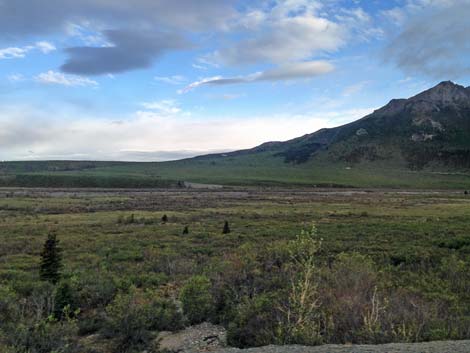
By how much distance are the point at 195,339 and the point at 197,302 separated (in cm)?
126

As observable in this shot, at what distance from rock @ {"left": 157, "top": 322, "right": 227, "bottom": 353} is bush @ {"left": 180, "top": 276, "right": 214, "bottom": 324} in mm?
229

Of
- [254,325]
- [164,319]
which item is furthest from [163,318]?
[254,325]

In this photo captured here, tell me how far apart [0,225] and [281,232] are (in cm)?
2311

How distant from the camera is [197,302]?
960 cm

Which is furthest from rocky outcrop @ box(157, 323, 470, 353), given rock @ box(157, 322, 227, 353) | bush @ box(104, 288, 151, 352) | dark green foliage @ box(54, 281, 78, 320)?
dark green foliage @ box(54, 281, 78, 320)

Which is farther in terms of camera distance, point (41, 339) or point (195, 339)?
point (195, 339)

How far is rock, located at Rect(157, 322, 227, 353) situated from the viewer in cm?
788

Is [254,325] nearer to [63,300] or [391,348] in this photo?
[391,348]

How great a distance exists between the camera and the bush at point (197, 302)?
9.41 m

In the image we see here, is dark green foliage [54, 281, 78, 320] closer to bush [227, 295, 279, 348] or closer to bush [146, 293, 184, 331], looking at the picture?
bush [146, 293, 184, 331]

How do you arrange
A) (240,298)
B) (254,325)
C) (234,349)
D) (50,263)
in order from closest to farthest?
(234,349) < (254,325) < (240,298) < (50,263)

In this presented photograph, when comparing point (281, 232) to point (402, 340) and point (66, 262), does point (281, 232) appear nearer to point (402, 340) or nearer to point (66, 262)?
point (66, 262)

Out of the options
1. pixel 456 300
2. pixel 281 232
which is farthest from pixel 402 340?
pixel 281 232

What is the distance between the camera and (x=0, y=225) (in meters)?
32.6
